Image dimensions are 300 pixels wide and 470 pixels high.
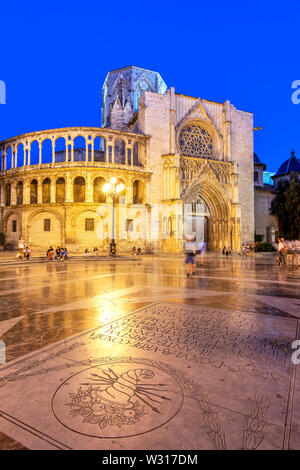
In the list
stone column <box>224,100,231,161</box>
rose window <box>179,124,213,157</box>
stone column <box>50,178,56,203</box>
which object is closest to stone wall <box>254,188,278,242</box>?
stone column <box>224,100,231,161</box>

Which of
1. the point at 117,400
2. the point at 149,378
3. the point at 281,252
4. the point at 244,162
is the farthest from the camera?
the point at 244,162

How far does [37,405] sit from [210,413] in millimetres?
1401

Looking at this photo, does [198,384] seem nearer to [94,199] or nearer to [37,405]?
[37,405]

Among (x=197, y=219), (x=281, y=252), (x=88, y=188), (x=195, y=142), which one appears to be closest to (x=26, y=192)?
(x=88, y=188)

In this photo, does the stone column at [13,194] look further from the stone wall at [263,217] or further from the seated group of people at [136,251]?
the stone wall at [263,217]

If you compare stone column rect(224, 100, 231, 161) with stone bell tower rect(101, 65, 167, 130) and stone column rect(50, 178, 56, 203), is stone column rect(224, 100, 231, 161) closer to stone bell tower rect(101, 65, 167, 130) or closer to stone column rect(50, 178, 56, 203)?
stone bell tower rect(101, 65, 167, 130)

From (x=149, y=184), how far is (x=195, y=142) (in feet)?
26.3

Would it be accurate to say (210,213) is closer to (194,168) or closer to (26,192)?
(194,168)

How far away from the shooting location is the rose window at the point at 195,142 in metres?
28.6

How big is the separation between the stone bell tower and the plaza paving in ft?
114

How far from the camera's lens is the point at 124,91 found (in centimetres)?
3644

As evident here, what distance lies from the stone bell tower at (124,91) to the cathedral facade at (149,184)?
7037 millimetres
